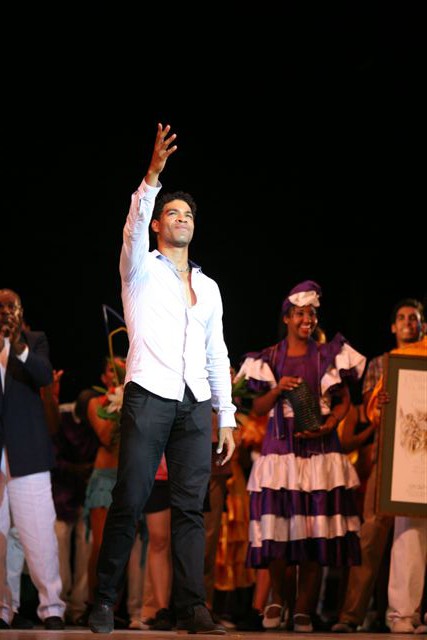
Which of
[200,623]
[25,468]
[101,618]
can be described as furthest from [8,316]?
[200,623]

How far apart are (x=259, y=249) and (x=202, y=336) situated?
5303 mm

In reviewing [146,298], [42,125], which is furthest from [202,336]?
[42,125]

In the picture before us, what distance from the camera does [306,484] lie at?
6.44 metres

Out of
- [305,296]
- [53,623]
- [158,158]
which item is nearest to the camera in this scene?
[158,158]

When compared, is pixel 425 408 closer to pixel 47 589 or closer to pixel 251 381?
pixel 251 381

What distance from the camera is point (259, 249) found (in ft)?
32.7

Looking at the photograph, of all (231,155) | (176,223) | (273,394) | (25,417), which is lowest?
(25,417)

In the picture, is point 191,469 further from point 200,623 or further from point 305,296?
point 305,296

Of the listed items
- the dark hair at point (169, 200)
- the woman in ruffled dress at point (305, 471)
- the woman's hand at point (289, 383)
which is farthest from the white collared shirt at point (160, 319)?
the woman in ruffled dress at point (305, 471)

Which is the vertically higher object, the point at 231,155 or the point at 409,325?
the point at 231,155

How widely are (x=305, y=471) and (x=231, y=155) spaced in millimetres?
4119

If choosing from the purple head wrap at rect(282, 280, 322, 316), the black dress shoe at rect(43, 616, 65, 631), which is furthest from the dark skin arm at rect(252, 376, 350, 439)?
the black dress shoe at rect(43, 616, 65, 631)

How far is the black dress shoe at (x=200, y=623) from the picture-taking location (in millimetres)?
4477

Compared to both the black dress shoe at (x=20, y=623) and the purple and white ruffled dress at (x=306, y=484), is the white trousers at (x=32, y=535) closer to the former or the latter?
the black dress shoe at (x=20, y=623)
